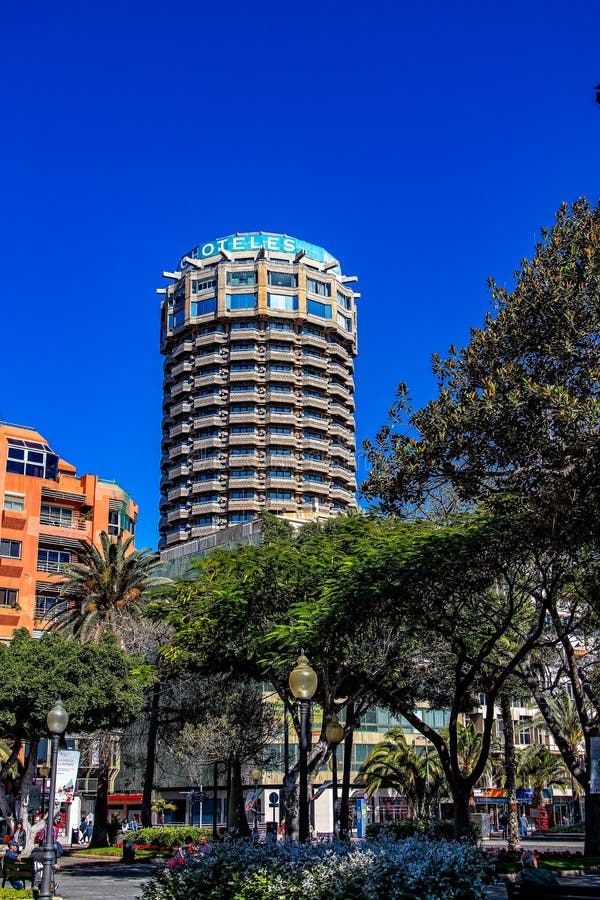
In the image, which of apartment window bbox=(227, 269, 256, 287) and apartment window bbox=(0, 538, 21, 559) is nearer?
apartment window bbox=(0, 538, 21, 559)

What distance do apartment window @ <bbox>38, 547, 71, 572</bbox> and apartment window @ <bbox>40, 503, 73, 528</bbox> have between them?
2390mm

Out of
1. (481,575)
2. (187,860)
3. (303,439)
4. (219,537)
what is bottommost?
(187,860)

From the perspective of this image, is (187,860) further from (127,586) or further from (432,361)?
(127,586)

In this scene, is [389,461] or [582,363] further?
[389,461]

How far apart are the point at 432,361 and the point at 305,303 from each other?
97.7m

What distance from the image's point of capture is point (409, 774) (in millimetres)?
58562

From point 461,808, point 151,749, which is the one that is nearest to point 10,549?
point 151,749

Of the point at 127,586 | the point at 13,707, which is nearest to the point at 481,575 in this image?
the point at 13,707

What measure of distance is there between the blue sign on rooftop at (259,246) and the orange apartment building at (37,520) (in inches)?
1846

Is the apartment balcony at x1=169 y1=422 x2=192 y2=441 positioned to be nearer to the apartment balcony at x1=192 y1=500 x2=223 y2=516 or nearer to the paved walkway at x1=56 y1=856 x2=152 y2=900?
the apartment balcony at x1=192 y1=500 x2=223 y2=516

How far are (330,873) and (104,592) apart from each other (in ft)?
124

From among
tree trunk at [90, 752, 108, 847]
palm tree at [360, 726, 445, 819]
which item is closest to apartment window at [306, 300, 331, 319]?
palm tree at [360, 726, 445, 819]

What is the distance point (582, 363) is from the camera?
18.4 m

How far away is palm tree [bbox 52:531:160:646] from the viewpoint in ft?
163
